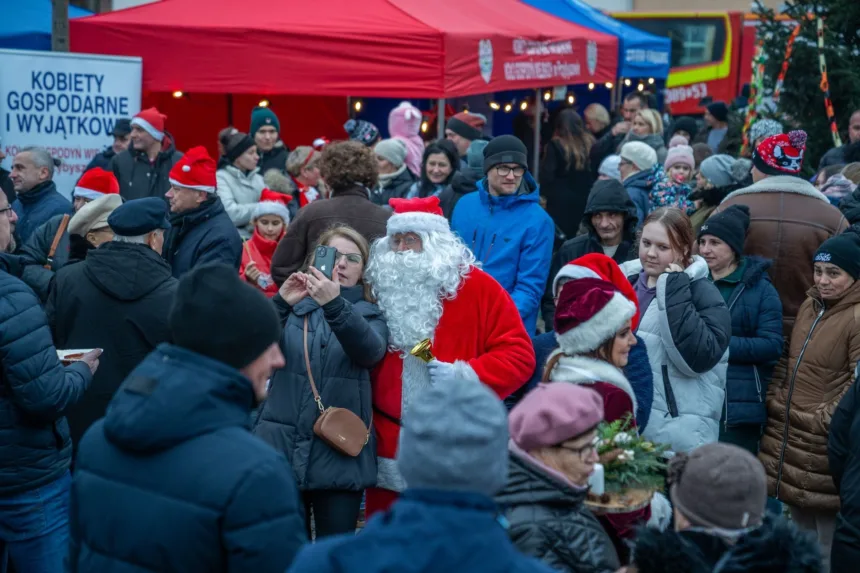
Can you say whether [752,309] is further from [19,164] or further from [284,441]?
[19,164]

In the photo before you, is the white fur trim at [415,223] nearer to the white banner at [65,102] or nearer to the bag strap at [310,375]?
the bag strap at [310,375]

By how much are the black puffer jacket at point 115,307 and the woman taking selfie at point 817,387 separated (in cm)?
308

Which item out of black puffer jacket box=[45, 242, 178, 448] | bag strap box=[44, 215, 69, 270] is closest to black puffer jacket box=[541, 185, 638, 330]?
black puffer jacket box=[45, 242, 178, 448]

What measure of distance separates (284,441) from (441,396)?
2.11 meters

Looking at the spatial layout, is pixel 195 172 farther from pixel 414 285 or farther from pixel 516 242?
pixel 414 285

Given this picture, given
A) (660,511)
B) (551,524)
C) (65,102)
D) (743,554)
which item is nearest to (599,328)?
(660,511)

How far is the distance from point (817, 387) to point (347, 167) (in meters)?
2.76

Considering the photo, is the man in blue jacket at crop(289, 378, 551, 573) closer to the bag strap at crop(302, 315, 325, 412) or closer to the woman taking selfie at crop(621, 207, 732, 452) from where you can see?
the bag strap at crop(302, 315, 325, 412)

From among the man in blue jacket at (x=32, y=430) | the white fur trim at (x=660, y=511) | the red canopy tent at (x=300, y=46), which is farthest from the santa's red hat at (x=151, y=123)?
the white fur trim at (x=660, y=511)

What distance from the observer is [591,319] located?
384 cm

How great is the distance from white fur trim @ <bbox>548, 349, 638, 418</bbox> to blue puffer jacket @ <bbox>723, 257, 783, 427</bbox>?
1.72 m

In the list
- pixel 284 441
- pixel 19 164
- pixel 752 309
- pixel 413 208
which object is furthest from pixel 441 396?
pixel 19 164

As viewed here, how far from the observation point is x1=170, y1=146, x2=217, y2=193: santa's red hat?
591 cm

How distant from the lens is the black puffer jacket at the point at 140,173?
8.78 m
